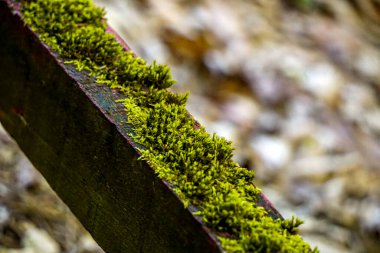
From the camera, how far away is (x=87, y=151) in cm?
108

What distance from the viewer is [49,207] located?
2.24 meters

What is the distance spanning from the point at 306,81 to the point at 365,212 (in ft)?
4.19

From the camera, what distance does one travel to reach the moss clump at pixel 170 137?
90 centimetres

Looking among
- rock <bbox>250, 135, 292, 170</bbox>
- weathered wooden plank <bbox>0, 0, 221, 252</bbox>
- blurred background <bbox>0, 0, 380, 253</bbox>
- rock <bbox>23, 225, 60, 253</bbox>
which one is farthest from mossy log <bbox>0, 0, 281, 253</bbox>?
rock <bbox>250, 135, 292, 170</bbox>

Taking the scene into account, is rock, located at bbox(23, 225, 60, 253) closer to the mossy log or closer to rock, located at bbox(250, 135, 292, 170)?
the mossy log

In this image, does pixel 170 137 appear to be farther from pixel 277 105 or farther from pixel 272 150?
pixel 277 105

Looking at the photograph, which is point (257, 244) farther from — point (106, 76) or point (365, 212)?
point (365, 212)

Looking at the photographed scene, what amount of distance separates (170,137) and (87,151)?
0.18 m

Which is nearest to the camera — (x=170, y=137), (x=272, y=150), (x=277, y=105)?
(x=170, y=137)

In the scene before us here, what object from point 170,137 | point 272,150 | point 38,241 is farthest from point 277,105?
point 170,137

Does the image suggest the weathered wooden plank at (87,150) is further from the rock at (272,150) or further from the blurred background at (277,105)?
the rock at (272,150)

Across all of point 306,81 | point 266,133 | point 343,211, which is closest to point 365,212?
point 343,211

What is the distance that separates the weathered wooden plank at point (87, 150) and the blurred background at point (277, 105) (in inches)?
38.0

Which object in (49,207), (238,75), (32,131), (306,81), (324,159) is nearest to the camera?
(32,131)
